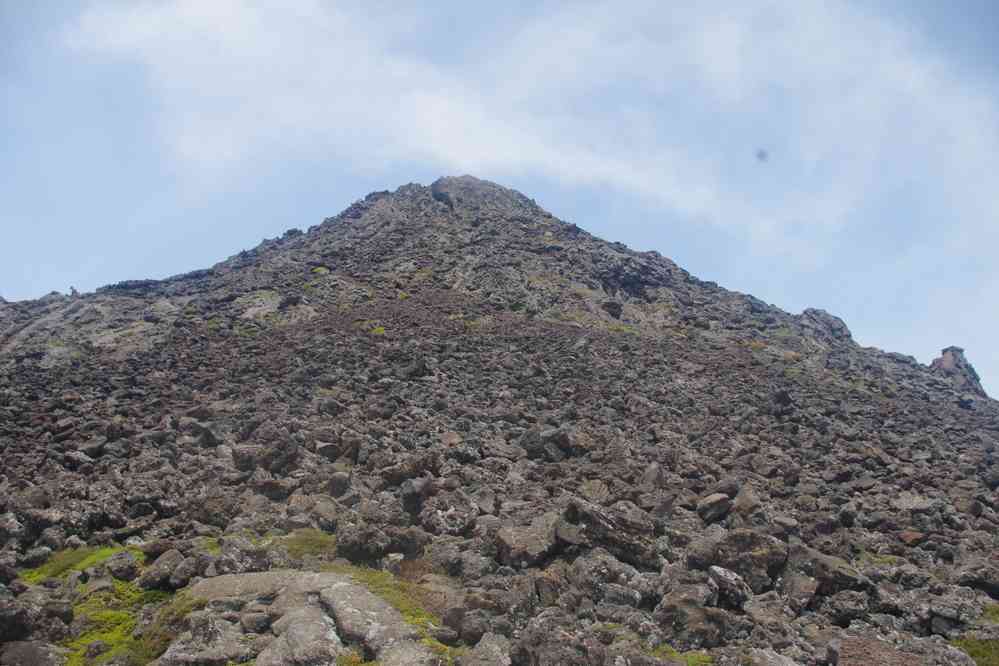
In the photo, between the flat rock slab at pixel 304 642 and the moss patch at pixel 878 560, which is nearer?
the flat rock slab at pixel 304 642

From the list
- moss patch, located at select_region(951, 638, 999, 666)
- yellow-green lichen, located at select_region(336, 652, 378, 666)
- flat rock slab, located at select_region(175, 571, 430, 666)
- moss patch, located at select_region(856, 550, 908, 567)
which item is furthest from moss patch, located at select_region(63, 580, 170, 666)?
moss patch, located at select_region(856, 550, 908, 567)

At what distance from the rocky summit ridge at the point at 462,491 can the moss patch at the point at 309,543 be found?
9cm

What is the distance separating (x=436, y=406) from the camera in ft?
110

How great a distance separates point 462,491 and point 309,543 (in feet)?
20.0

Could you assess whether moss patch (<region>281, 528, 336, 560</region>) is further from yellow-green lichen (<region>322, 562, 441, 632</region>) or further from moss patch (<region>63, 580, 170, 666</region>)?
moss patch (<region>63, 580, 170, 666</region>)

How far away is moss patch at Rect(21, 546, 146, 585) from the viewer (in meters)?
19.1

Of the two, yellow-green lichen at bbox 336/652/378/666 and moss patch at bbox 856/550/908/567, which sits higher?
moss patch at bbox 856/550/908/567

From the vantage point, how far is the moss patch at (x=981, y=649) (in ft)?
56.0

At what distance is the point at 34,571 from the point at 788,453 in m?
27.5

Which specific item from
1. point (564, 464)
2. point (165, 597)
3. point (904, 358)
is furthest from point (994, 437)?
point (165, 597)

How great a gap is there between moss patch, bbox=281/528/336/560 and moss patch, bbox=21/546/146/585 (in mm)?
3747

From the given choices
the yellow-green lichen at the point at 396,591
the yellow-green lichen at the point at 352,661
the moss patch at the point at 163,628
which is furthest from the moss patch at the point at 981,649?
the moss patch at the point at 163,628

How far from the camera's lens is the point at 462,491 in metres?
24.5

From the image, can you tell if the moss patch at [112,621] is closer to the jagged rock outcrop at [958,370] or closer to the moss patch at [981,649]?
the moss patch at [981,649]
